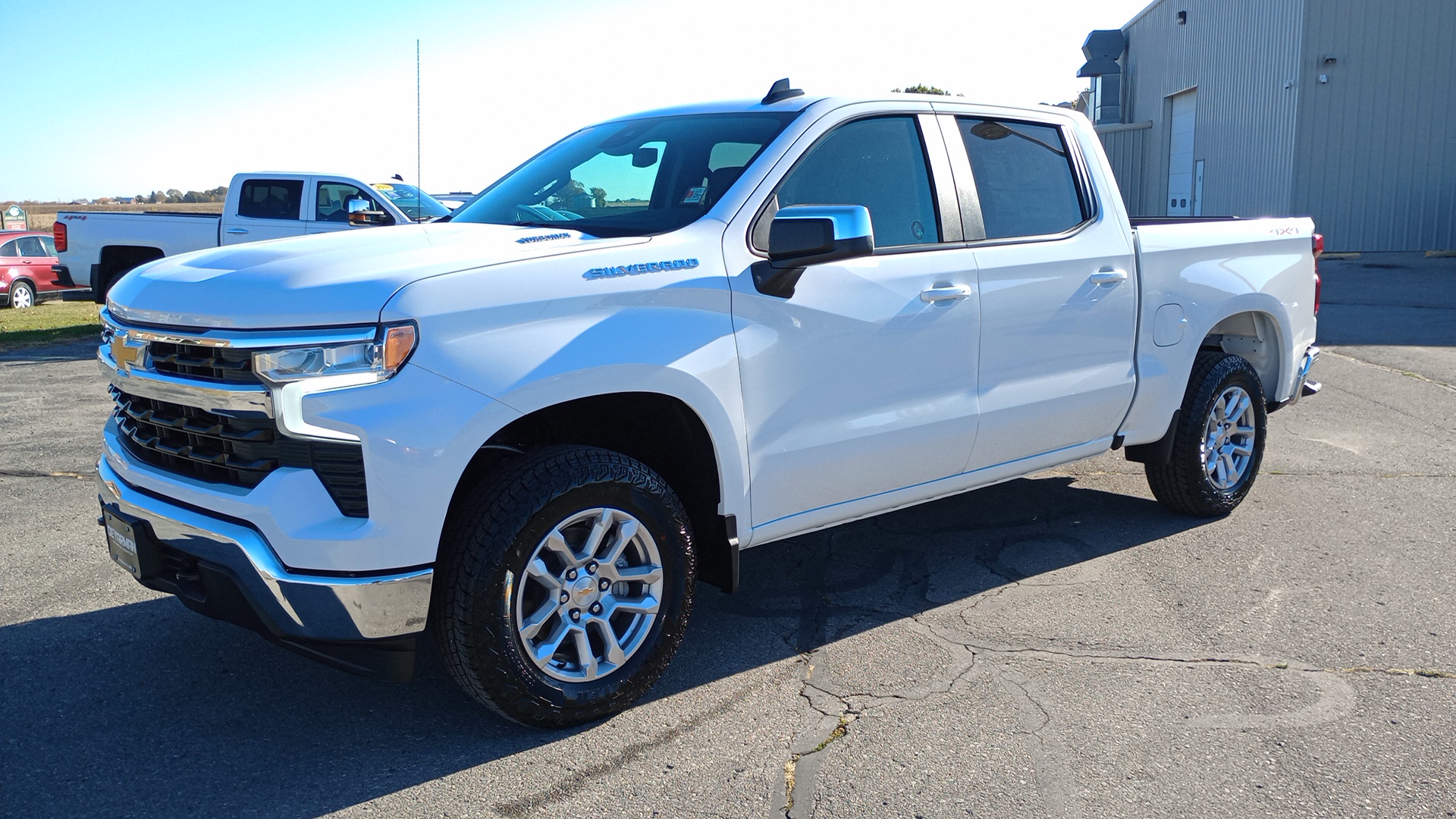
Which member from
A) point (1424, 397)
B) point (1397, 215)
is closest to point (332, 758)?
point (1424, 397)

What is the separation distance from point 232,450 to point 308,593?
0.48 meters

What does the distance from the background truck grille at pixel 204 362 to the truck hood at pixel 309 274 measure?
75 mm

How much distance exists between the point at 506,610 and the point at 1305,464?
5.54 meters

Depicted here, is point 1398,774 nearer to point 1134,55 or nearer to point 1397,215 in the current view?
point 1397,215

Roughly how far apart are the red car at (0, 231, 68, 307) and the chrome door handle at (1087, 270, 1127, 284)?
22.2 metres

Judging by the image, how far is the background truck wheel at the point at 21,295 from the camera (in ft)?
72.4

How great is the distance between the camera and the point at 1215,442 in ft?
18.4

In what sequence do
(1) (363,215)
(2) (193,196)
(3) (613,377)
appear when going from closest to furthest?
(3) (613,377) < (1) (363,215) < (2) (193,196)

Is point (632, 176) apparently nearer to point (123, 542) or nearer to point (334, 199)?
point (123, 542)

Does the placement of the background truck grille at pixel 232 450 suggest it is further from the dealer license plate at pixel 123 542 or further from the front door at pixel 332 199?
the front door at pixel 332 199

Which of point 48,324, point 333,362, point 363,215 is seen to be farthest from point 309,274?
point 48,324

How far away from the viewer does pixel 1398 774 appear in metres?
3.17

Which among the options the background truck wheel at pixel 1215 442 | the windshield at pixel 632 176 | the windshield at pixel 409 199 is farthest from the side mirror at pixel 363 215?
the background truck wheel at pixel 1215 442

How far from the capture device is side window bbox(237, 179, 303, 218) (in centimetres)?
1459
